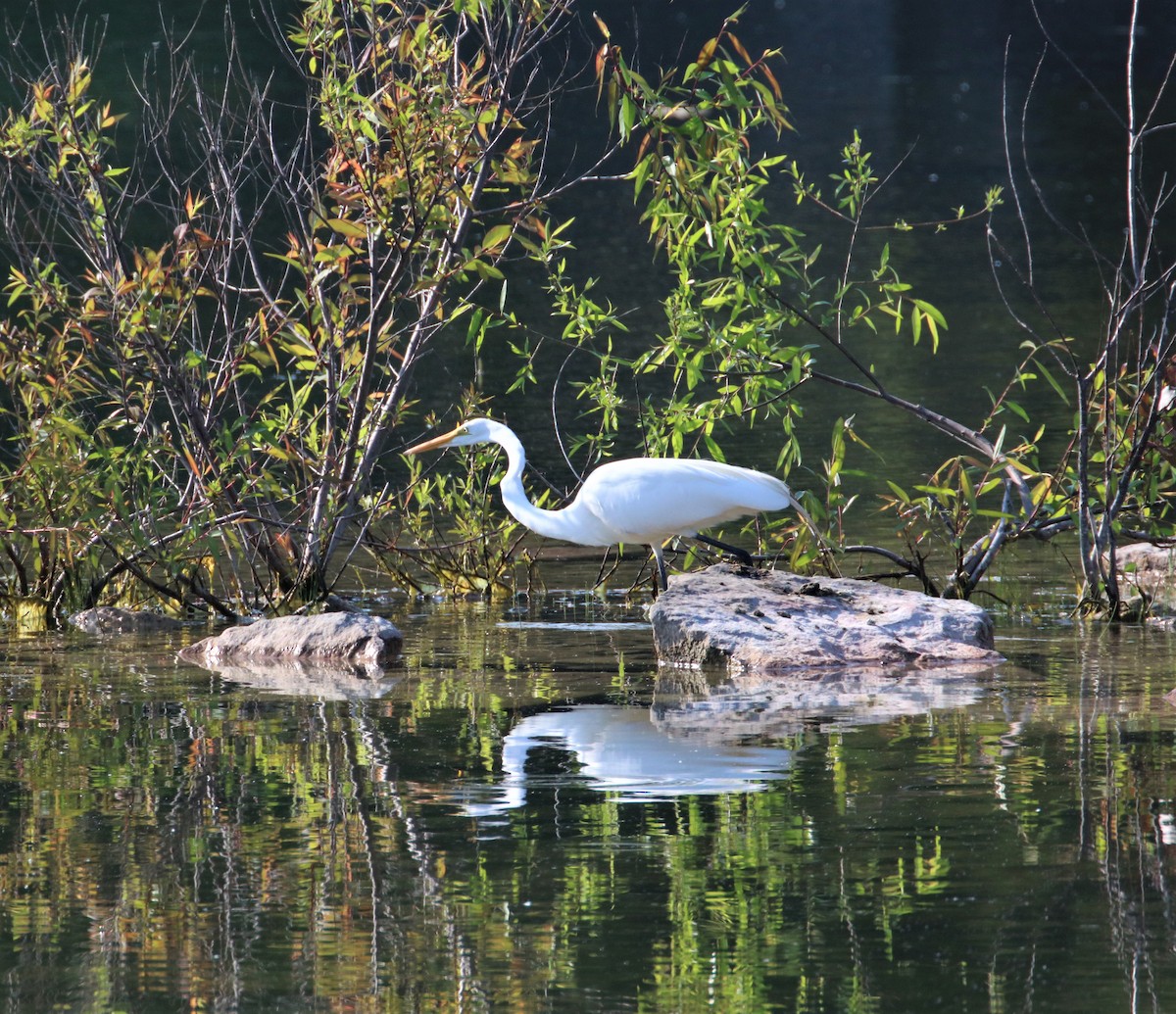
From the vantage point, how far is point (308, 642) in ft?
24.2

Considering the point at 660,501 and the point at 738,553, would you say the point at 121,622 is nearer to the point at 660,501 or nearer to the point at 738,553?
the point at 660,501

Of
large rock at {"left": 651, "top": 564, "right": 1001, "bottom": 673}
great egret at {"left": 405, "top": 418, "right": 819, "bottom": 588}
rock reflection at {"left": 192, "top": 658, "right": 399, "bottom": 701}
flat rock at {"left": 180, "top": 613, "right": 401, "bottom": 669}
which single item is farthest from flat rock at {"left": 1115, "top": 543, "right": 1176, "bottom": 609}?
rock reflection at {"left": 192, "top": 658, "right": 399, "bottom": 701}

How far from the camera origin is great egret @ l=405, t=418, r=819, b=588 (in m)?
7.46

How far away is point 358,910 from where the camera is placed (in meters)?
4.05

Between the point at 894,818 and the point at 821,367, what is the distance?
43.4 feet

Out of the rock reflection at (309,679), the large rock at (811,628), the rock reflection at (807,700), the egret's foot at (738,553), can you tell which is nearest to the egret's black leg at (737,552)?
the egret's foot at (738,553)

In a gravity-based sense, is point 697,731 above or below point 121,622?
below

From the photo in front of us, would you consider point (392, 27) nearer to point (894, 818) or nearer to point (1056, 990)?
point (894, 818)

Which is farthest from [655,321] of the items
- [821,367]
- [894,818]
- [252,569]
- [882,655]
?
[894,818]

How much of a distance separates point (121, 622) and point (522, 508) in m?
1.99

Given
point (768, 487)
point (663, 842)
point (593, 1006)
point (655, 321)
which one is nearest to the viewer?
point (593, 1006)

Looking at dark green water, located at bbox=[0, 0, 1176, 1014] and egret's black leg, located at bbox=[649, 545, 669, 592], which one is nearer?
dark green water, located at bbox=[0, 0, 1176, 1014]

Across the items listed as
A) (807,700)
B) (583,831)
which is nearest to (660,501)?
(807,700)

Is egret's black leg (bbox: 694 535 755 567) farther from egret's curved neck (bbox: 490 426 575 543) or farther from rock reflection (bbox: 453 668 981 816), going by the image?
rock reflection (bbox: 453 668 981 816)
